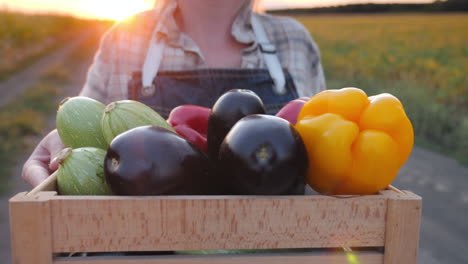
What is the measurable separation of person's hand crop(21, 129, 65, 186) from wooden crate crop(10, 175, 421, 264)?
0.35 m

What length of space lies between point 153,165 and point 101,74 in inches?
58.7

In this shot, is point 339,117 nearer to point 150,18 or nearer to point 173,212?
point 173,212

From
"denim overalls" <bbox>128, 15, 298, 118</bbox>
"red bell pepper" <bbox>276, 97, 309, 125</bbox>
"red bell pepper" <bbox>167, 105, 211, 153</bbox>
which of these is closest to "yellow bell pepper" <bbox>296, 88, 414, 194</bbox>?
"red bell pepper" <bbox>276, 97, 309, 125</bbox>

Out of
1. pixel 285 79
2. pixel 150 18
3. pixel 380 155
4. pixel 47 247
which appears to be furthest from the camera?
pixel 150 18

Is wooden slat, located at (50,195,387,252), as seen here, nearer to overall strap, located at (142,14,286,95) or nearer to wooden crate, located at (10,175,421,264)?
wooden crate, located at (10,175,421,264)

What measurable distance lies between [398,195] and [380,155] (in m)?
0.09

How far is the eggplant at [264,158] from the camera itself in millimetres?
885

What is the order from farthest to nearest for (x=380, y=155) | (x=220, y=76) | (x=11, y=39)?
(x=11, y=39) → (x=220, y=76) → (x=380, y=155)

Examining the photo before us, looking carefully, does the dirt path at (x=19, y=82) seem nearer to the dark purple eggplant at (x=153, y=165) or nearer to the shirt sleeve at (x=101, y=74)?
the shirt sleeve at (x=101, y=74)

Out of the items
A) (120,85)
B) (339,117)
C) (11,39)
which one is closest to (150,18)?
(120,85)

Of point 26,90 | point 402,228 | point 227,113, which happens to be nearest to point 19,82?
point 26,90

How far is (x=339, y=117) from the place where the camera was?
3.37ft

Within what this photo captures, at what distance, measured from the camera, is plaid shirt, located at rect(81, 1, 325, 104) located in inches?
86.5

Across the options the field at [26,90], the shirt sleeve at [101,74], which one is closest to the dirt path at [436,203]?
the field at [26,90]
